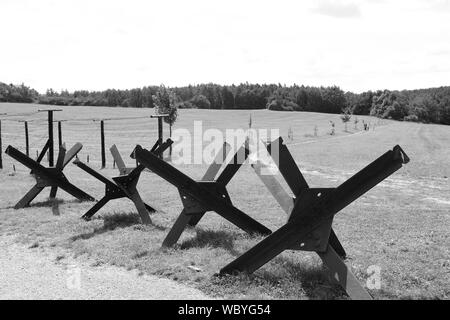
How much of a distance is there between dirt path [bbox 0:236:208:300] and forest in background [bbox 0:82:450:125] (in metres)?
98.2

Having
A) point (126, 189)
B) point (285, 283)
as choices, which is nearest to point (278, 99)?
point (126, 189)

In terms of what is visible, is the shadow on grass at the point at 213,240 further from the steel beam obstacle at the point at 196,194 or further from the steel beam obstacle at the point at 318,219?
the steel beam obstacle at the point at 318,219

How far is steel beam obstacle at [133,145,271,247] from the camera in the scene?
6.23 meters

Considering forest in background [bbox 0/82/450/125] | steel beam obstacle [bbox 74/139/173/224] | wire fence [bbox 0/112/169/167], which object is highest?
forest in background [bbox 0/82/450/125]

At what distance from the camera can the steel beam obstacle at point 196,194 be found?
20.5ft

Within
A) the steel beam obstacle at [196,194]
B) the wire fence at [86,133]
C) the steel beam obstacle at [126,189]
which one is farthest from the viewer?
the wire fence at [86,133]

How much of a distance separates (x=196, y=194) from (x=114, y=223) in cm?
261

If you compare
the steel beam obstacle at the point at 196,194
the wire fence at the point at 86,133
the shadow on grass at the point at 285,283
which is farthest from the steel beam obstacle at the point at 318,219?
the wire fence at the point at 86,133

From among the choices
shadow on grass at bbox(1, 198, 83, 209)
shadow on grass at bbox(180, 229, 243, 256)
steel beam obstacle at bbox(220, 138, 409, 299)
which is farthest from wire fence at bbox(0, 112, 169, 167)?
steel beam obstacle at bbox(220, 138, 409, 299)

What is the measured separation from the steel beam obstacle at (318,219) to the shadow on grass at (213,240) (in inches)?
45.7

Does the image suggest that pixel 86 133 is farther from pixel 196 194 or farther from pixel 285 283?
pixel 285 283

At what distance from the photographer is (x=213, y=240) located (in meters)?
6.79

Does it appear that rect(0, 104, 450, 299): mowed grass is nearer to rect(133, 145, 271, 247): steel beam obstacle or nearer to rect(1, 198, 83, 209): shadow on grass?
rect(1, 198, 83, 209): shadow on grass

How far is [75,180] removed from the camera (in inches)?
610
